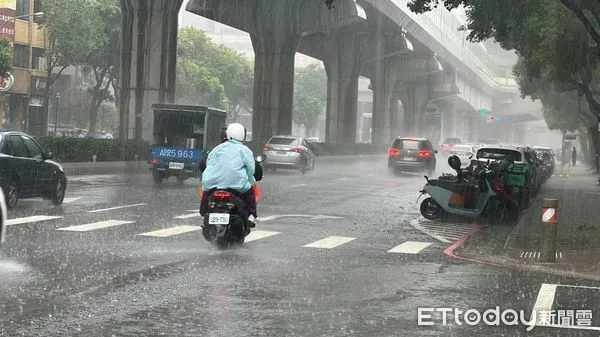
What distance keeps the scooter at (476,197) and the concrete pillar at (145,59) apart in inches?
993

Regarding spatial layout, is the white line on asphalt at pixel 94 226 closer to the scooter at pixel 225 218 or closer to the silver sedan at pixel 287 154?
the scooter at pixel 225 218

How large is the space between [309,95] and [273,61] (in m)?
78.6

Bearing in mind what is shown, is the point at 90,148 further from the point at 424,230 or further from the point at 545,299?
the point at 545,299

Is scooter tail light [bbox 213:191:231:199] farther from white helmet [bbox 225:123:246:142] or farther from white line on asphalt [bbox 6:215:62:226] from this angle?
white line on asphalt [bbox 6:215:62:226]

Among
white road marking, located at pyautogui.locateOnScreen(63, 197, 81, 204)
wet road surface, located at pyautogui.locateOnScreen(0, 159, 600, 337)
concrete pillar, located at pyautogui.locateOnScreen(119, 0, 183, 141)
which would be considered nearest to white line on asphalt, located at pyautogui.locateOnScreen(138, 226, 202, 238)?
wet road surface, located at pyautogui.locateOnScreen(0, 159, 600, 337)

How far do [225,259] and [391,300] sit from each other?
325cm

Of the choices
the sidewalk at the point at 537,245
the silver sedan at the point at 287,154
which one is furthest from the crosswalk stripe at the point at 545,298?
the silver sedan at the point at 287,154

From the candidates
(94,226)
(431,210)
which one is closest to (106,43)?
(431,210)

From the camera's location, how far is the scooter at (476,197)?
61.3 feet

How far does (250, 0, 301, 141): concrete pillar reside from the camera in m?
56.0

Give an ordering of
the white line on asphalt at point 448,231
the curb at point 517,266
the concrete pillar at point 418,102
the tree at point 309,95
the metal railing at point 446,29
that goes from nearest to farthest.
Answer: the curb at point 517,266 < the white line on asphalt at point 448,231 < the metal railing at point 446,29 < the concrete pillar at point 418,102 < the tree at point 309,95

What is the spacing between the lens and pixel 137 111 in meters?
42.5

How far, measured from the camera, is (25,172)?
1731 centimetres

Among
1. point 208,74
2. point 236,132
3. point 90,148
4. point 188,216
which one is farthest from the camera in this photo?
point 208,74
